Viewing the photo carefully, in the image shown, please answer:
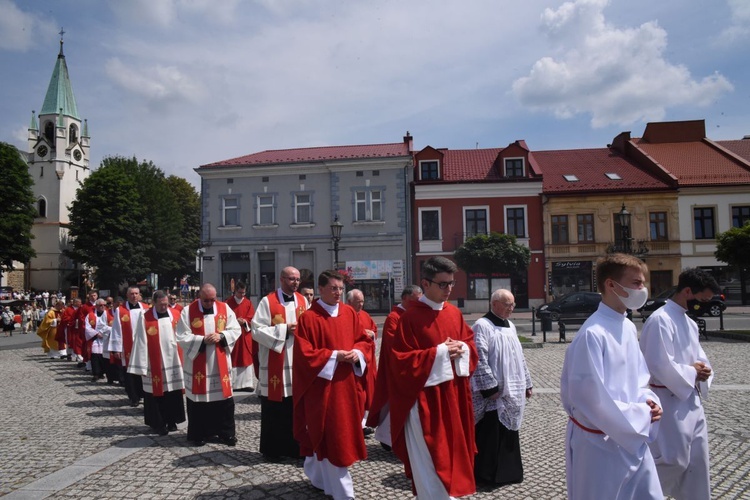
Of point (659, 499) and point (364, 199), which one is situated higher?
point (364, 199)

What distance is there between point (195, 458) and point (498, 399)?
3.39 meters

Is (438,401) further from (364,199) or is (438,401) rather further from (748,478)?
(364,199)

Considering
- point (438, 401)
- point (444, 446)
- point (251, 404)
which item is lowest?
point (251, 404)

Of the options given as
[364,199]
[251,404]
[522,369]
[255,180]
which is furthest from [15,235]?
[522,369]

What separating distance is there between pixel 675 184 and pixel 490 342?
3291 cm

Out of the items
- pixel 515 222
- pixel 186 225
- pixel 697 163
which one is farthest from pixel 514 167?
pixel 186 225

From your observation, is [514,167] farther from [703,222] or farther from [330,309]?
[330,309]

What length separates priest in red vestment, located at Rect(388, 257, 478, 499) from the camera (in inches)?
163

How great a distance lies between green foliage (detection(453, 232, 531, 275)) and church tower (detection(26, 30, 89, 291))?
Result: 45.8 m

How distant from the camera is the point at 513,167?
113 feet

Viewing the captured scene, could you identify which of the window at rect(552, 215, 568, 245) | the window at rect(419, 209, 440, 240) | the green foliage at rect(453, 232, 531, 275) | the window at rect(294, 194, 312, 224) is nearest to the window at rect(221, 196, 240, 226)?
the window at rect(294, 194, 312, 224)

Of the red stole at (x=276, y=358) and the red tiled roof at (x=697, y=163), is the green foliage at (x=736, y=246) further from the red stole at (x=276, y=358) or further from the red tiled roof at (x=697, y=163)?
the red stole at (x=276, y=358)

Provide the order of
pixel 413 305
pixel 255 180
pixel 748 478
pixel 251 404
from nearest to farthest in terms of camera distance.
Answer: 1. pixel 413 305
2. pixel 748 478
3. pixel 251 404
4. pixel 255 180

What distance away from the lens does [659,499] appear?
2996 millimetres
